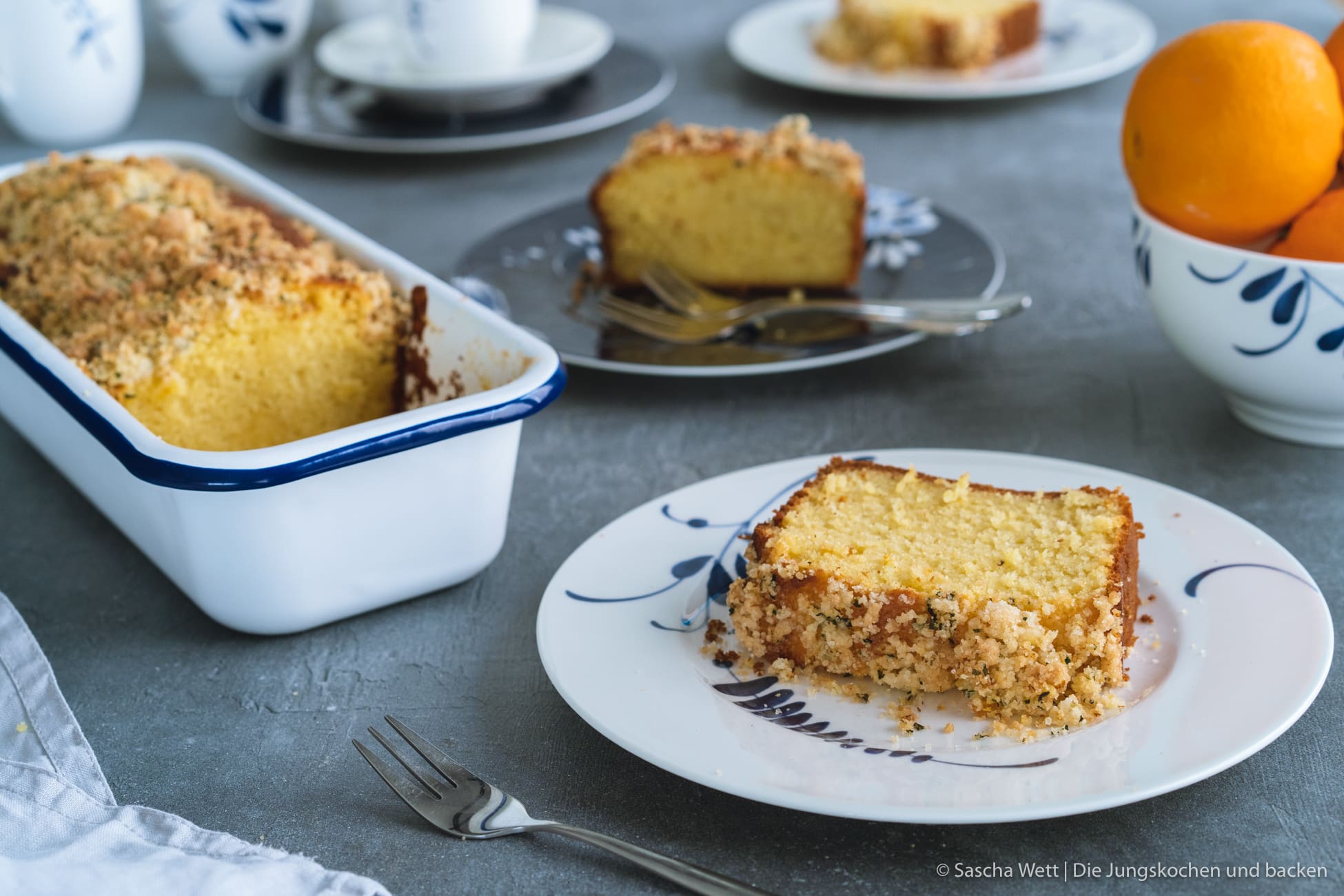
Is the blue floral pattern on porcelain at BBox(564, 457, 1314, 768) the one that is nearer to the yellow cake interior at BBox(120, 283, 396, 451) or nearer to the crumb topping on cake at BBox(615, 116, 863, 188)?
the yellow cake interior at BBox(120, 283, 396, 451)

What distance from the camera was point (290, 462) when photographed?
1.10m

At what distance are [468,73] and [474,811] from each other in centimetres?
186

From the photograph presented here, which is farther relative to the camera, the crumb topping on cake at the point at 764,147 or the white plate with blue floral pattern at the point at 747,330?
the crumb topping on cake at the point at 764,147

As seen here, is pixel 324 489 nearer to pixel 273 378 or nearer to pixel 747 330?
pixel 273 378

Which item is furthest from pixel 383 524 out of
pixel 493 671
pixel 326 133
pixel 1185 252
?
pixel 326 133

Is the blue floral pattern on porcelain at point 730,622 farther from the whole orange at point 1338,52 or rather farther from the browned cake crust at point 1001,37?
the browned cake crust at point 1001,37

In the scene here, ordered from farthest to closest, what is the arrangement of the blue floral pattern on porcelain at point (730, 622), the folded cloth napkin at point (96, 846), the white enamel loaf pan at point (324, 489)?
the white enamel loaf pan at point (324, 489) → the blue floral pattern on porcelain at point (730, 622) → the folded cloth napkin at point (96, 846)

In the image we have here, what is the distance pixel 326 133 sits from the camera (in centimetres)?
252

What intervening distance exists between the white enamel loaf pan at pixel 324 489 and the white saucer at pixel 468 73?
4.07 ft

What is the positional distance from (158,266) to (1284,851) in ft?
4.12

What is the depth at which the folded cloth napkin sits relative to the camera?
905 mm

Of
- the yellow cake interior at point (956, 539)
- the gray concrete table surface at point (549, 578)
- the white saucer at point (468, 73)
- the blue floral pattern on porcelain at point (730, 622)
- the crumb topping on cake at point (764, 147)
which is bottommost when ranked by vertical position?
the gray concrete table surface at point (549, 578)

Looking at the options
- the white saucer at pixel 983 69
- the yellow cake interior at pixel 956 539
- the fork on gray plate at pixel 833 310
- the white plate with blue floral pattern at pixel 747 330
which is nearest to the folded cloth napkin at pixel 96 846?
the yellow cake interior at pixel 956 539

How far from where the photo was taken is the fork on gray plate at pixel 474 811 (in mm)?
926
